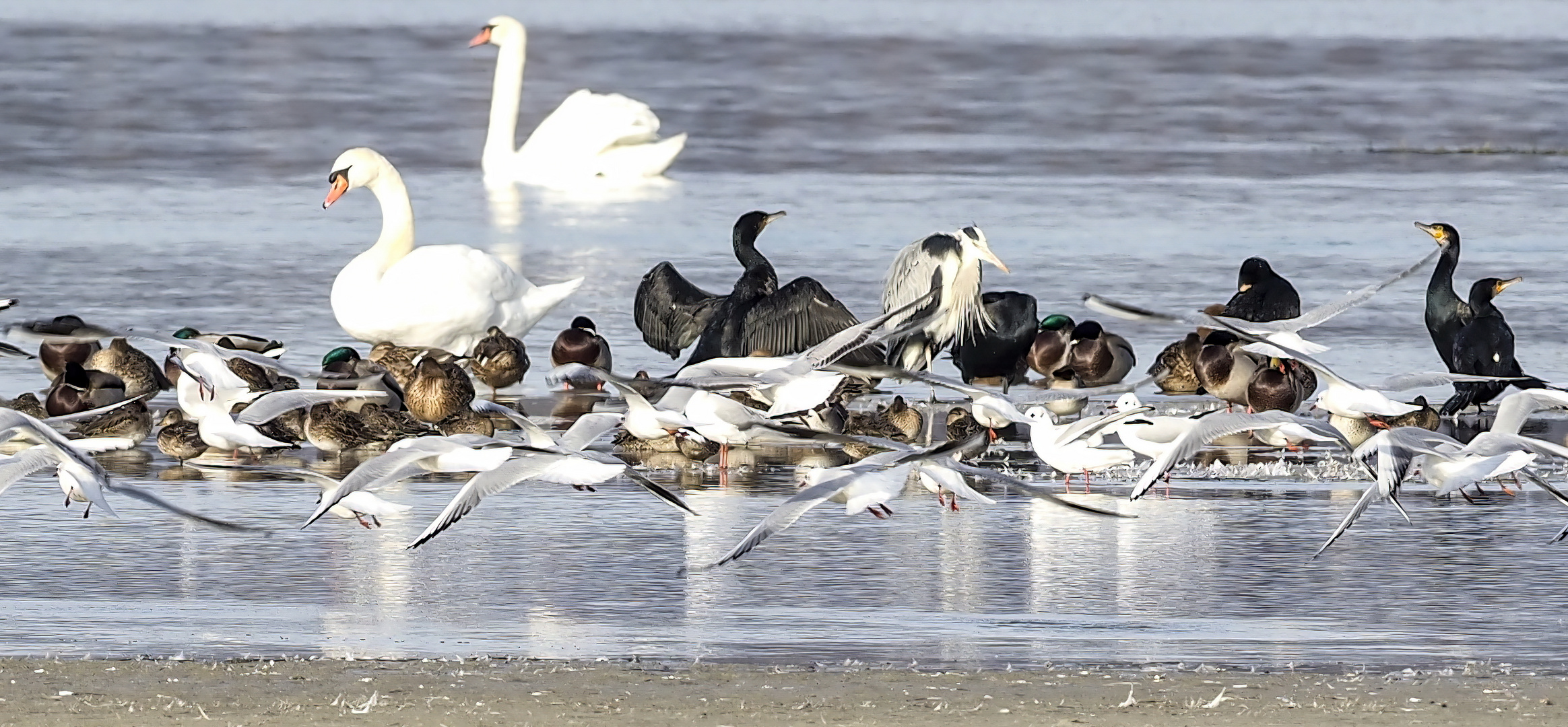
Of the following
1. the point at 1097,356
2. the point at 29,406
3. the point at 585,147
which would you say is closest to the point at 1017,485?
the point at 29,406

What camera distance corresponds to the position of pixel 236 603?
24.0 feet

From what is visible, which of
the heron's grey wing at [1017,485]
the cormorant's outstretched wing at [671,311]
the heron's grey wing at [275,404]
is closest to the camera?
the heron's grey wing at [1017,485]

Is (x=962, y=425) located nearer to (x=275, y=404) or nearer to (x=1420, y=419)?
(x=1420, y=419)

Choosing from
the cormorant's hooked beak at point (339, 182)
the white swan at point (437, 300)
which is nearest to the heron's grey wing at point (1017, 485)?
the white swan at point (437, 300)

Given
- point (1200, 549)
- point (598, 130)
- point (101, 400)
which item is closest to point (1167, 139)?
point (598, 130)

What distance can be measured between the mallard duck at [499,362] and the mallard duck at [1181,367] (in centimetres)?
243

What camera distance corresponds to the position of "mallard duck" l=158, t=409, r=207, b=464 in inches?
386

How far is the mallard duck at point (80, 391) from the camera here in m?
10.9

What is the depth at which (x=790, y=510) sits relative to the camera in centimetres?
692

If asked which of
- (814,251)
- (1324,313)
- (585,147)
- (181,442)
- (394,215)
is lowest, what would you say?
(181,442)

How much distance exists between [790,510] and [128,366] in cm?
537

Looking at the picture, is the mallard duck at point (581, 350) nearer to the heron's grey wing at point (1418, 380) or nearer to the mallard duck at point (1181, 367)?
the mallard duck at point (1181, 367)

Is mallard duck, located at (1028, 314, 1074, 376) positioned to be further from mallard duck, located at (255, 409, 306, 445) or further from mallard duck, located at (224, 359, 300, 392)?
mallard duck, located at (255, 409, 306, 445)

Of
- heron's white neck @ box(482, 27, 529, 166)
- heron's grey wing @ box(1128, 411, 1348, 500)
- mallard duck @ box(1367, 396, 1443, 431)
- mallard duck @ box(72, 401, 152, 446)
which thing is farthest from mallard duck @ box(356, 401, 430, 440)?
heron's white neck @ box(482, 27, 529, 166)
